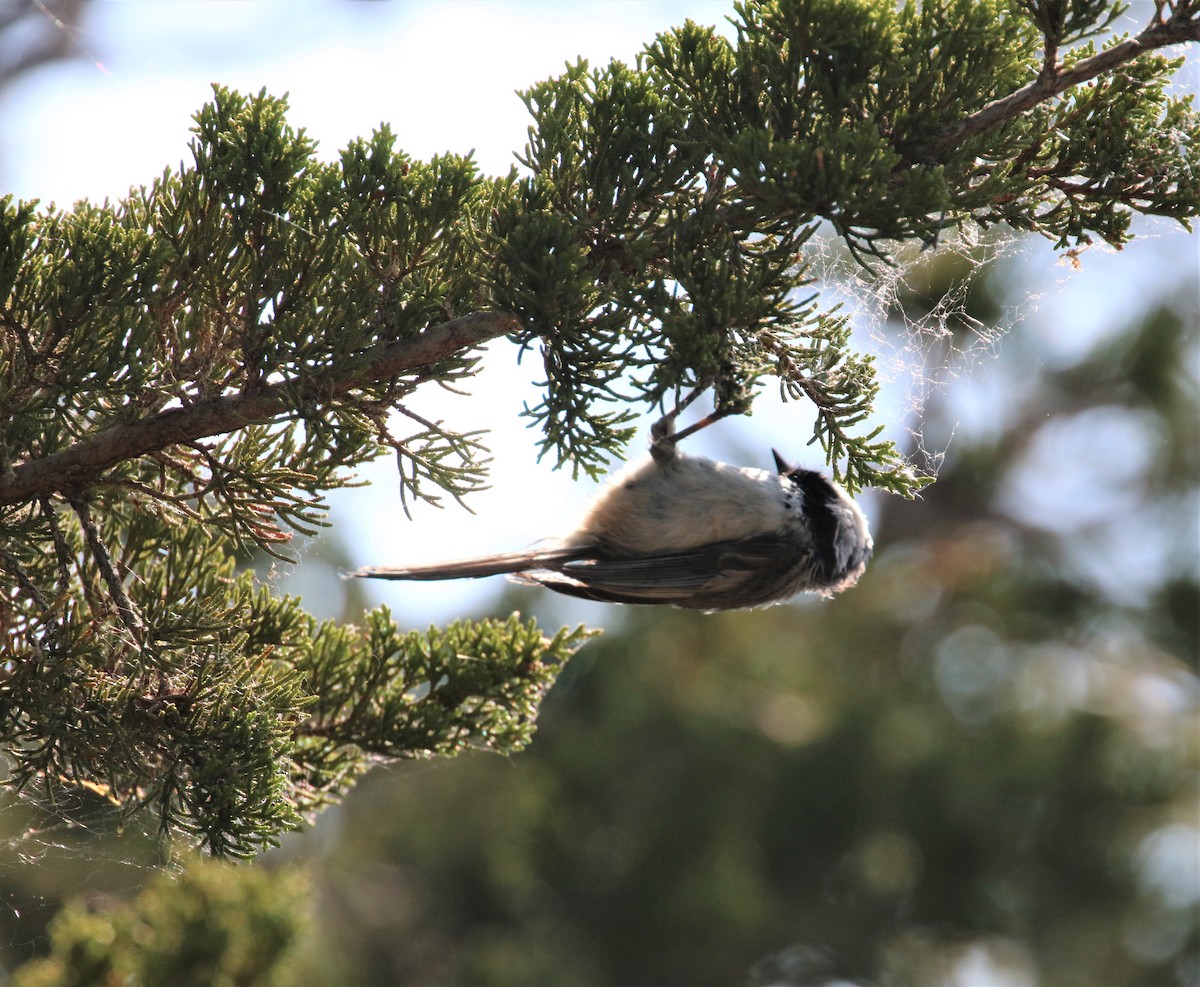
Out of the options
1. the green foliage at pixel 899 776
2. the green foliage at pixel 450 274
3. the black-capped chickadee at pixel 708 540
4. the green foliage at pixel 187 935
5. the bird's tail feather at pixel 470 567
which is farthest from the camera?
the green foliage at pixel 899 776

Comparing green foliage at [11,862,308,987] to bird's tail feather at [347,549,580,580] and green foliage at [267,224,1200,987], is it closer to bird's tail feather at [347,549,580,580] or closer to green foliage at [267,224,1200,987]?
bird's tail feather at [347,549,580,580]

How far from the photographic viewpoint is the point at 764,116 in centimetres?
223

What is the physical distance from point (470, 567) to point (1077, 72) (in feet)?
6.17

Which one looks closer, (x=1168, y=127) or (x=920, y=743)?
(x=1168, y=127)

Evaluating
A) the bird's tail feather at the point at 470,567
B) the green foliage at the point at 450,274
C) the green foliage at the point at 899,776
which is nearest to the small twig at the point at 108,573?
the green foliage at the point at 450,274

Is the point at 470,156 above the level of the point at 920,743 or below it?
above

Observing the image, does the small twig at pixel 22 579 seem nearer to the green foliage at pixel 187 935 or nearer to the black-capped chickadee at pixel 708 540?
the green foliage at pixel 187 935

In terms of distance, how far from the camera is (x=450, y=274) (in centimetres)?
237

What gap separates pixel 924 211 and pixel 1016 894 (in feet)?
22.0

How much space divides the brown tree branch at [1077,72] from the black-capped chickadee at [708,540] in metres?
1.28

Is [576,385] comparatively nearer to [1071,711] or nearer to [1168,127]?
[1168,127]

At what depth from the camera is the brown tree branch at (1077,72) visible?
7.02 ft

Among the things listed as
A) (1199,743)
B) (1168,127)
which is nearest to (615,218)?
(1168,127)

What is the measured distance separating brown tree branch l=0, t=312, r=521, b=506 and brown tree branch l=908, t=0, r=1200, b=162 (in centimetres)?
98
